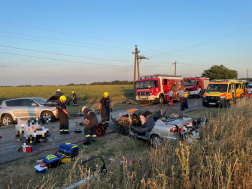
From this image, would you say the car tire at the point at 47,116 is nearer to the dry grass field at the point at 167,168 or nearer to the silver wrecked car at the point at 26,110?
the silver wrecked car at the point at 26,110

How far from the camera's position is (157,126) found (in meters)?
5.38

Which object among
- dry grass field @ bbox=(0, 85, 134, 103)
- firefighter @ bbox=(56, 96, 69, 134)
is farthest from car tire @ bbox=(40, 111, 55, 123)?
dry grass field @ bbox=(0, 85, 134, 103)

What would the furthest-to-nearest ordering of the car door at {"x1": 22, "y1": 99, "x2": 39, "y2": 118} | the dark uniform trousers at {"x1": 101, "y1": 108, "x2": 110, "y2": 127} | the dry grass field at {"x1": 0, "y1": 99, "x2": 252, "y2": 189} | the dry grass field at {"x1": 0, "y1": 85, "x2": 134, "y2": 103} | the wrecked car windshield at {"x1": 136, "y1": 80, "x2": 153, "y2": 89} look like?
the dry grass field at {"x1": 0, "y1": 85, "x2": 134, "y2": 103}
the wrecked car windshield at {"x1": 136, "y1": 80, "x2": 153, "y2": 89}
the car door at {"x1": 22, "y1": 99, "x2": 39, "y2": 118}
the dark uniform trousers at {"x1": 101, "y1": 108, "x2": 110, "y2": 127}
the dry grass field at {"x1": 0, "y1": 99, "x2": 252, "y2": 189}

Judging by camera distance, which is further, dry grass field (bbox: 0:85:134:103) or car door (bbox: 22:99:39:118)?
dry grass field (bbox: 0:85:134:103)

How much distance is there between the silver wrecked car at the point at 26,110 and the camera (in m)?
9.55

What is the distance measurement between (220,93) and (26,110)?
14.3 m

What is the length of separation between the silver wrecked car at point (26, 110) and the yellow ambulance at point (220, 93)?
11990mm

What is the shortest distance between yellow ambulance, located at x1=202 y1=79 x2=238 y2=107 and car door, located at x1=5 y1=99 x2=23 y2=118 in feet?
45.3

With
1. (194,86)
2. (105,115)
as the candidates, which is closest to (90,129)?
(105,115)

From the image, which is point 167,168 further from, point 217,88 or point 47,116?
point 217,88

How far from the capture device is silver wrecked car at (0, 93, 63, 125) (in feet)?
31.3

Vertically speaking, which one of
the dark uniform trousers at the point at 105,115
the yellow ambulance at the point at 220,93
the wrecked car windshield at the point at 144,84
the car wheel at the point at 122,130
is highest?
the wrecked car windshield at the point at 144,84

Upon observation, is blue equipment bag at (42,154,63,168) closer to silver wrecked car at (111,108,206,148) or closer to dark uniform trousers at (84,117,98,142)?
dark uniform trousers at (84,117,98,142)

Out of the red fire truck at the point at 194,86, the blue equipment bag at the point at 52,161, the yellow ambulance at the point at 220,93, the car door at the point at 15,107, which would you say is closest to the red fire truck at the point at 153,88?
the yellow ambulance at the point at 220,93
